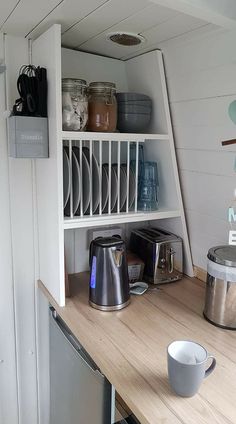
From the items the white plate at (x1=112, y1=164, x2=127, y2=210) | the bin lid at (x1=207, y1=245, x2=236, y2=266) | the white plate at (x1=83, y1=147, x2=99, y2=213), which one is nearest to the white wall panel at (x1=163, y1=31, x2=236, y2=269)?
the bin lid at (x1=207, y1=245, x2=236, y2=266)

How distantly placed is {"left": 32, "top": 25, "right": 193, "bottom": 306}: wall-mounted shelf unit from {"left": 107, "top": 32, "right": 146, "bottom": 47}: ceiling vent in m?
0.11

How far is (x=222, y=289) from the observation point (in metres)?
1.13

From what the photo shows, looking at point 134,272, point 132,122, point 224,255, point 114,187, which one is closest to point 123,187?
point 114,187

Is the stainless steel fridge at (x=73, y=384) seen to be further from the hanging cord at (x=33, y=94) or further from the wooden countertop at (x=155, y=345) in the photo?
the hanging cord at (x=33, y=94)

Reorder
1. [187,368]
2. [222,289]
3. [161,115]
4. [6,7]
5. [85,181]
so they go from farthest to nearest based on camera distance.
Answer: [161,115], [85,181], [222,289], [6,7], [187,368]

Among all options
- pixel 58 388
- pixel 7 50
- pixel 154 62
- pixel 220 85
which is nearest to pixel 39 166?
pixel 7 50

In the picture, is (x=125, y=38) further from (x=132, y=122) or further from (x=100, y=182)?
(x=100, y=182)

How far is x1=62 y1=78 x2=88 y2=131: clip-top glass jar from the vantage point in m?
1.20

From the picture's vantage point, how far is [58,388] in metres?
1.39

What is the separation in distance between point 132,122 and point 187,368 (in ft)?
3.13

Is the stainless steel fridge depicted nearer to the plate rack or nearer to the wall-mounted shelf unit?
the wall-mounted shelf unit

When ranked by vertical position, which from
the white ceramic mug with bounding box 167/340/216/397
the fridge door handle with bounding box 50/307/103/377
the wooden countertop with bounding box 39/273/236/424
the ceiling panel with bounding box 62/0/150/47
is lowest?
the fridge door handle with bounding box 50/307/103/377

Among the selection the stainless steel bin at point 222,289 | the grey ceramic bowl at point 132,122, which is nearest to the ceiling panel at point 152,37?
the grey ceramic bowl at point 132,122

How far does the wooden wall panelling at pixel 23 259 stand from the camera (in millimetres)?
1315
